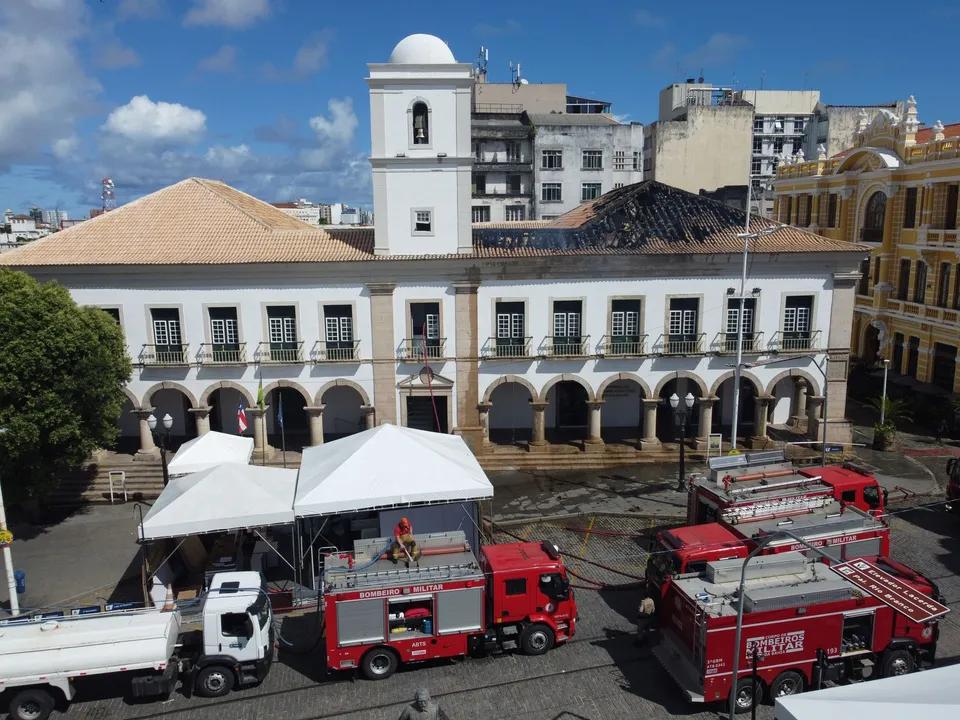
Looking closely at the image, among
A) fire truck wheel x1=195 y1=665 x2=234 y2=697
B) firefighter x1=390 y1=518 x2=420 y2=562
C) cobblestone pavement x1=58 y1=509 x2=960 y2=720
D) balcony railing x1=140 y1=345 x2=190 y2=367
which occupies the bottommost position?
cobblestone pavement x1=58 y1=509 x2=960 y2=720

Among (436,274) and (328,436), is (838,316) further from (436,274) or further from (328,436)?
(328,436)

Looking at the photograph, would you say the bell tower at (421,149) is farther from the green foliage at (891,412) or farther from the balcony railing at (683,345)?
the green foliage at (891,412)

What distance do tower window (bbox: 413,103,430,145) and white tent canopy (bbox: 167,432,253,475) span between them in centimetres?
1307

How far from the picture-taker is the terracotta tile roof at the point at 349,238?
1091 inches

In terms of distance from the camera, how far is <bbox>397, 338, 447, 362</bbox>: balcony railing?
28312mm

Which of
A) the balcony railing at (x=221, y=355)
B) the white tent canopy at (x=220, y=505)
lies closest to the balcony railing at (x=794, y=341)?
the white tent canopy at (x=220, y=505)

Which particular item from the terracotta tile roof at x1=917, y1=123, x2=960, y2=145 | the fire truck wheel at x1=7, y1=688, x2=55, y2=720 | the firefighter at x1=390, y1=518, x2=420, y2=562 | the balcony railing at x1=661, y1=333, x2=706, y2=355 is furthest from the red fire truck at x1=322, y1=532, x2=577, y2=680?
the terracotta tile roof at x1=917, y1=123, x2=960, y2=145

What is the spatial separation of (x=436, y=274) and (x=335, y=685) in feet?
53.6

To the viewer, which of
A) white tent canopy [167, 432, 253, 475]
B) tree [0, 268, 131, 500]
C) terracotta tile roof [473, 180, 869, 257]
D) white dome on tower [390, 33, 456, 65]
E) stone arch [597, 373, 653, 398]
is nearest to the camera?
tree [0, 268, 131, 500]

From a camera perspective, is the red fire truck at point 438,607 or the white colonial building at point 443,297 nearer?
the red fire truck at point 438,607

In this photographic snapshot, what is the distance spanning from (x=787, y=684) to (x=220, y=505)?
1325 cm

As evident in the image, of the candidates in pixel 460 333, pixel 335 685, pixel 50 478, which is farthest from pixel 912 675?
pixel 50 478

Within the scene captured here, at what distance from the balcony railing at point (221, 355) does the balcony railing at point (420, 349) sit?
5.98 metres

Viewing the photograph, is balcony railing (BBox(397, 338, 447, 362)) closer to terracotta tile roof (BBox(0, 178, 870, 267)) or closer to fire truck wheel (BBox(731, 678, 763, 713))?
terracotta tile roof (BBox(0, 178, 870, 267))
